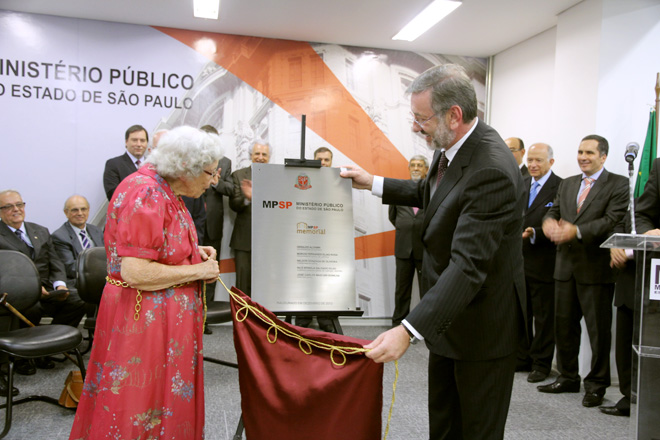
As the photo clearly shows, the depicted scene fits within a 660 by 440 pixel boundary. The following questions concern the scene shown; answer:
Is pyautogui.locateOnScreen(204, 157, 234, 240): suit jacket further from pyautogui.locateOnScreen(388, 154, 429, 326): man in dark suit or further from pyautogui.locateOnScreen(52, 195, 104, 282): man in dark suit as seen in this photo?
pyautogui.locateOnScreen(388, 154, 429, 326): man in dark suit

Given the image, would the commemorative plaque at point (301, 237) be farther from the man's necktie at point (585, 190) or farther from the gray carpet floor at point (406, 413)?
the man's necktie at point (585, 190)

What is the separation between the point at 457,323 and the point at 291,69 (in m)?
4.65

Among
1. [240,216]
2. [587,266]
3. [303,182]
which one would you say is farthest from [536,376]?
[240,216]

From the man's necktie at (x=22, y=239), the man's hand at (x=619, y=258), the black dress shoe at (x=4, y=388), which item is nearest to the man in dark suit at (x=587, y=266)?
the man's hand at (x=619, y=258)

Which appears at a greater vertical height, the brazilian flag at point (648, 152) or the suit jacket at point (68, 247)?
the brazilian flag at point (648, 152)

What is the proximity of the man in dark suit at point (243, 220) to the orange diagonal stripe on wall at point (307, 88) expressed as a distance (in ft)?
2.49

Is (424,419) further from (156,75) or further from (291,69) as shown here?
(156,75)

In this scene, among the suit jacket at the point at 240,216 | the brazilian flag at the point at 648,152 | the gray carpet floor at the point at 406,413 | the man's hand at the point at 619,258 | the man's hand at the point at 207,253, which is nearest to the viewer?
the man's hand at the point at 207,253

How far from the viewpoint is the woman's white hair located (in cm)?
196

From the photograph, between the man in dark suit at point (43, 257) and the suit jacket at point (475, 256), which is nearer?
the suit jacket at point (475, 256)

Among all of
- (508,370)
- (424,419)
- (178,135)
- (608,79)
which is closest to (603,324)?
(424,419)

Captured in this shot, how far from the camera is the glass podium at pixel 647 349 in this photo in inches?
76.4

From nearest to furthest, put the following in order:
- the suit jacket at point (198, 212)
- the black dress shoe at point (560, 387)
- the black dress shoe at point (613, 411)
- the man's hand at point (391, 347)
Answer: the man's hand at point (391, 347) < the black dress shoe at point (613, 411) < the black dress shoe at point (560, 387) < the suit jacket at point (198, 212)

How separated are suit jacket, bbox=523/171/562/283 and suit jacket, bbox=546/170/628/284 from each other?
0.26 metres
